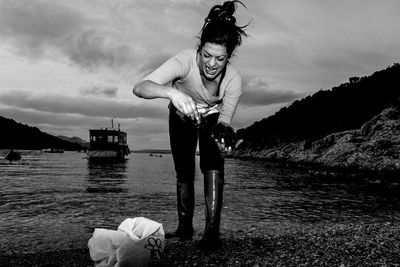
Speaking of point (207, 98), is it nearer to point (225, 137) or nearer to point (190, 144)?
point (225, 137)

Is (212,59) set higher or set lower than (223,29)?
lower

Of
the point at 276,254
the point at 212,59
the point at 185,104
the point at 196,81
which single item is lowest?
the point at 276,254

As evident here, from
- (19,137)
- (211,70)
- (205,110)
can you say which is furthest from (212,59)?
(19,137)

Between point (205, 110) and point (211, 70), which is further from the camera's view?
point (205, 110)

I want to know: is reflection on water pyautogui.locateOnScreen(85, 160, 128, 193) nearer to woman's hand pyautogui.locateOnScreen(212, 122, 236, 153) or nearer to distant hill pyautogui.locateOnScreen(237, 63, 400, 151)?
woman's hand pyautogui.locateOnScreen(212, 122, 236, 153)

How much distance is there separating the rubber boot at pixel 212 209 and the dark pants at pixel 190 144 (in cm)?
11

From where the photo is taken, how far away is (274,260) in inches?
131

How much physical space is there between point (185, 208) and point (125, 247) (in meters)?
1.40

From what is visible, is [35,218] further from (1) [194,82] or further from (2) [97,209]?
(1) [194,82]

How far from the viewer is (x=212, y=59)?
3150 mm

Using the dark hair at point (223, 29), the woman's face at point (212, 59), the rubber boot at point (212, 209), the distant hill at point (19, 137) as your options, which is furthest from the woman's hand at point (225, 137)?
the distant hill at point (19, 137)

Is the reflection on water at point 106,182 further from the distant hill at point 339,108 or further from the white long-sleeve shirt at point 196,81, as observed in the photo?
the distant hill at point 339,108

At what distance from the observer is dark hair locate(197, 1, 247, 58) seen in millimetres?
3088

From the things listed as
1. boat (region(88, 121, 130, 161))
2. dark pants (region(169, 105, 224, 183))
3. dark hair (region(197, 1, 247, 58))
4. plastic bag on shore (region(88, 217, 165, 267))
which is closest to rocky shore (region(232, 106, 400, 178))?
dark pants (region(169, 105, 224, 183))
